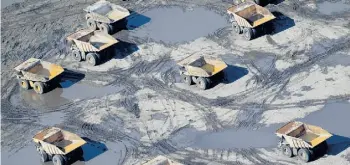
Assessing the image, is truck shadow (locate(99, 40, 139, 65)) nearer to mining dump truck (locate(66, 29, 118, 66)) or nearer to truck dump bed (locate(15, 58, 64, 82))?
mining dump truck (locate(66, 29, 118, 66))

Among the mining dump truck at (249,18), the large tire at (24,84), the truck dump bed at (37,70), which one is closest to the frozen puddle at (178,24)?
the mining dump truck at (249,18)

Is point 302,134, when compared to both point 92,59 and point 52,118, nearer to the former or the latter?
point 52,118

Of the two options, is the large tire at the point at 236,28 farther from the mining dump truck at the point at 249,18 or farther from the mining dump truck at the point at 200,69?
the mining dump truck at the point at 200,69

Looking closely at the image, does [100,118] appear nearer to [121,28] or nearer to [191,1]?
[121,28]

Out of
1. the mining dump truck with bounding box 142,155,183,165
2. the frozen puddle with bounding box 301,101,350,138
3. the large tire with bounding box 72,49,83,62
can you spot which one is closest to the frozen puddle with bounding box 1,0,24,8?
the large tire with bounding box 72,49,83,62

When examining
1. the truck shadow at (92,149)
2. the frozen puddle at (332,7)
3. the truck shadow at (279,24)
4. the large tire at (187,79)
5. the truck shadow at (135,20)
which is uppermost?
the truck shadow at (135,20)

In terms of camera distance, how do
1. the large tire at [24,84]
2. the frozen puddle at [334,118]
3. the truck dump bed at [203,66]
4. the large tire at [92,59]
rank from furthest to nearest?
the large tire at [92,59]
the large tire at [24,84]
the truck dump bed at [203,66]
the frozen puddle at [334,118]

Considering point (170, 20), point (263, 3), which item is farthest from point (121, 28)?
point (263, 3)
